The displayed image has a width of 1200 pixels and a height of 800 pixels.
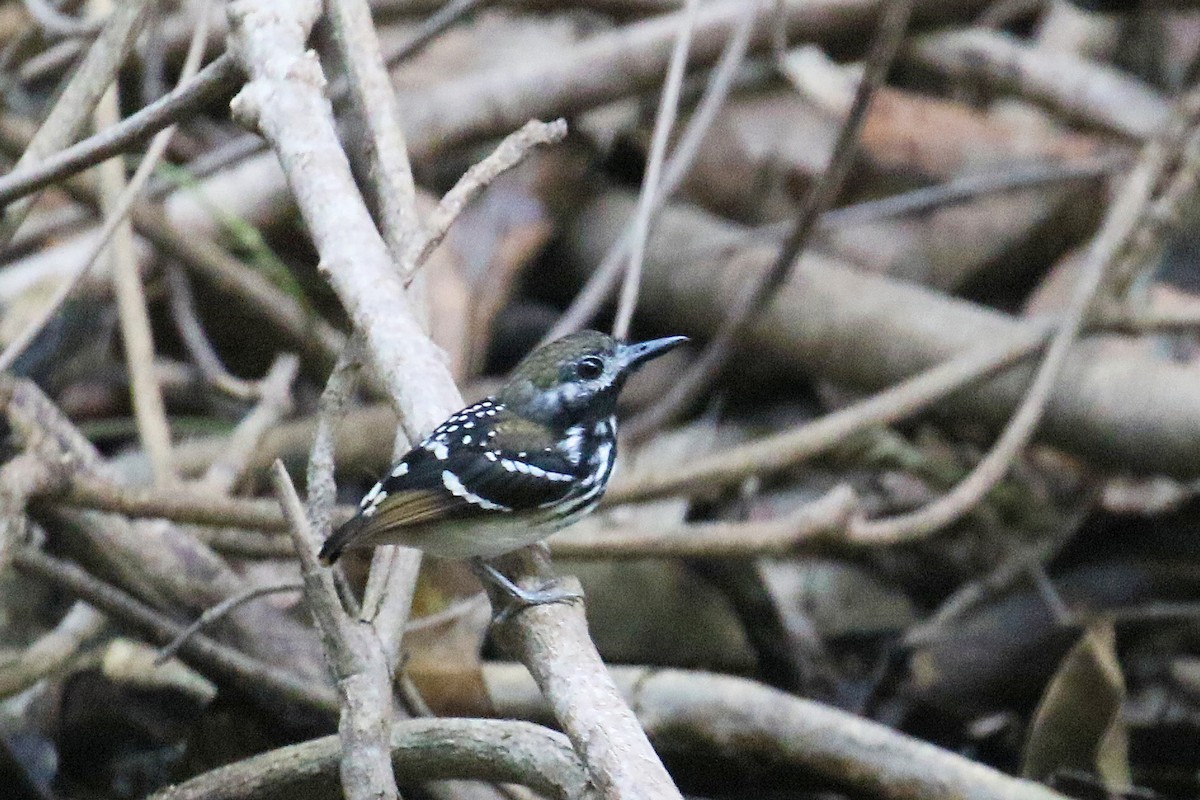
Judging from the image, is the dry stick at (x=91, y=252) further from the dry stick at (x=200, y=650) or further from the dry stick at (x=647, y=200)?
the dry stick at (x=647, y=200)

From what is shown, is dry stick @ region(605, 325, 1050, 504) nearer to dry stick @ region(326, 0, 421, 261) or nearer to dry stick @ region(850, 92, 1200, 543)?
dry stick @ region(850, 92, 1200, 543)

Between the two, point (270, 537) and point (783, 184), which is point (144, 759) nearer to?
point (270, 537)

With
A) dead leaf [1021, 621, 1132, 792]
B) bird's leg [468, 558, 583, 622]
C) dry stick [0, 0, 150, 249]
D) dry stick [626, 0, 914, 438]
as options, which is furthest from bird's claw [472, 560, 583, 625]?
dry stick [626, 0, 914, 438]

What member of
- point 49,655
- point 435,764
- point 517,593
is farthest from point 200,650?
point 517,593

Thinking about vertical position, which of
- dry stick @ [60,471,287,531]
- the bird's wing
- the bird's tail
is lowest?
the bird's tail

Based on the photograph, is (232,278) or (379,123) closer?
(379,123)

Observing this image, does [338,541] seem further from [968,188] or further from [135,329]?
[968,188]

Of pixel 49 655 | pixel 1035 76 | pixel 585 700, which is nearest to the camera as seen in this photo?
pixel 585 700
